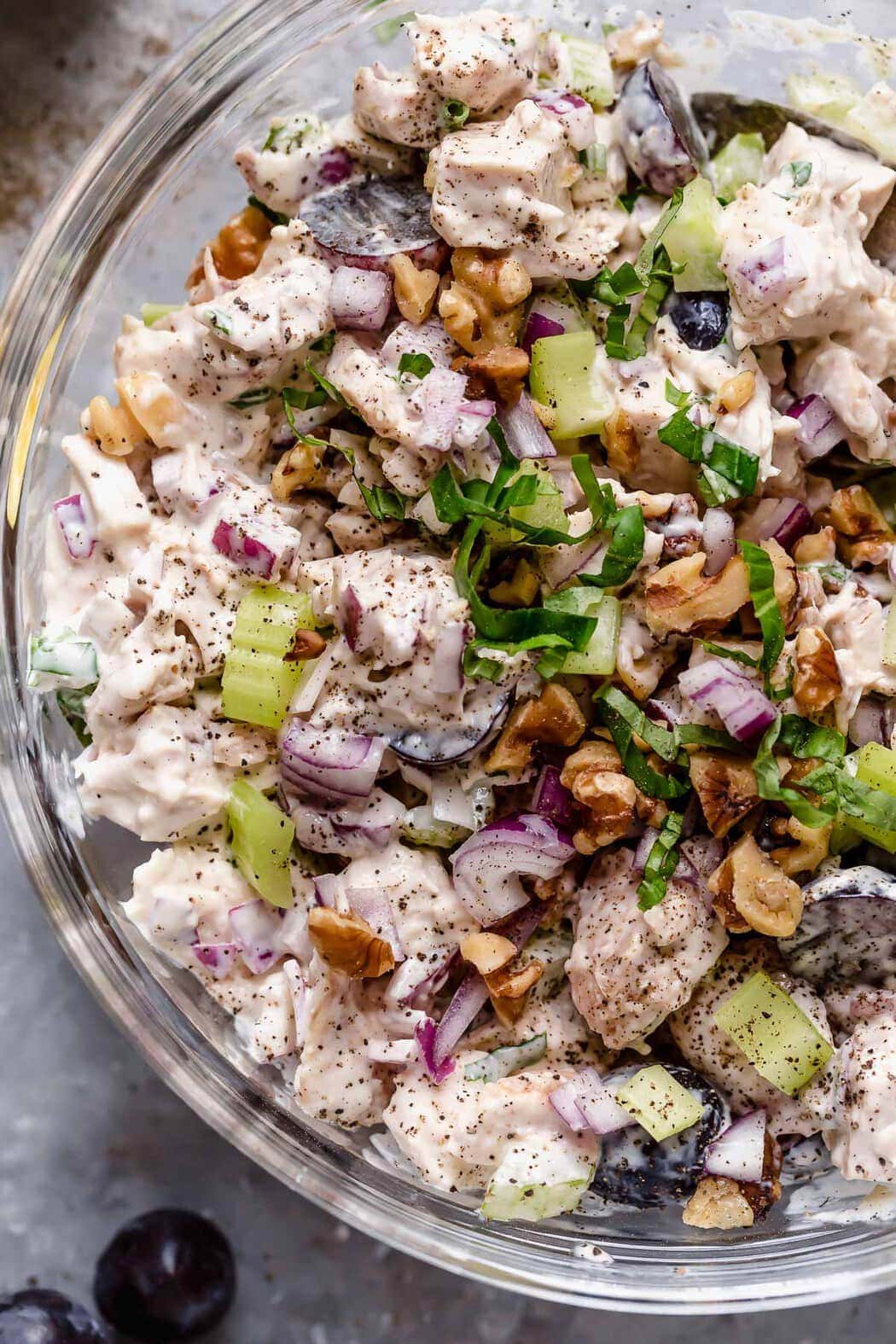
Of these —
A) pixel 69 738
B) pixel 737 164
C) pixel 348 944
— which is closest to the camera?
pixel 348 944

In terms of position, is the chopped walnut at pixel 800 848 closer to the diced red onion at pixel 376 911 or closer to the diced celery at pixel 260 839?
the diced red onion at pixel 376 911

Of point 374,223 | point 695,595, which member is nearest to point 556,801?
point 695,595

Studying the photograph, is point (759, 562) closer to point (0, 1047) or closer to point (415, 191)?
point (415, 191)

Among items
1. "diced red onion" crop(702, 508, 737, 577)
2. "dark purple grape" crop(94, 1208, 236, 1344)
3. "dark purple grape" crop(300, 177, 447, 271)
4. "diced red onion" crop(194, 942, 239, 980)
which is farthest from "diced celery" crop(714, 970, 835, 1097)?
"dark purple grape" crop(300, 177, 447, 271)

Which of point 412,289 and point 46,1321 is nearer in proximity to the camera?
point 412,289

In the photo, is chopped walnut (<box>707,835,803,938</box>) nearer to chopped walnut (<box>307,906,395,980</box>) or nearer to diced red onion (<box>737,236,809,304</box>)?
chopped walnut (<box>307,906,395,980</box>)

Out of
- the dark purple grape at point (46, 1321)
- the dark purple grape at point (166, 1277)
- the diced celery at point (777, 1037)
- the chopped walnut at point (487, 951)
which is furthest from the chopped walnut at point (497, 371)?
the dark purple grape at point (46, 1321)

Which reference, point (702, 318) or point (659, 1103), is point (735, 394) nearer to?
point (702, 318)
